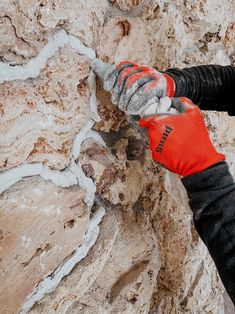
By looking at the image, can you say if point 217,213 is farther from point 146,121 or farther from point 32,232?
point 32,232

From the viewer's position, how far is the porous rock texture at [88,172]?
2.95ft

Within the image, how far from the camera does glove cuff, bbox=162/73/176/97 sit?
3.48 feet

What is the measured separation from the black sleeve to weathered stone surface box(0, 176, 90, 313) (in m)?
0.47

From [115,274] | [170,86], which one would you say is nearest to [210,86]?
[170,86]

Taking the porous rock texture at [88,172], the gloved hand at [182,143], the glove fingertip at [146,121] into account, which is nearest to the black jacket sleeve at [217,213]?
the gloved hand at [182,143]

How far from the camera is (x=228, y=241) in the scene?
2.80 ft

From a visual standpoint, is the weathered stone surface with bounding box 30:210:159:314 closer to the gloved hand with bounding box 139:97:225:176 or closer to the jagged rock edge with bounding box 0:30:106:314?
the jagged rock edge with bounding box 0:30:106:314

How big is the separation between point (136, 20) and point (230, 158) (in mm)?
800

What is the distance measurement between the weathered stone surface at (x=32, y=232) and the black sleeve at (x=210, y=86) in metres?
0.47

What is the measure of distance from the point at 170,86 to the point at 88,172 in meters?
0.33

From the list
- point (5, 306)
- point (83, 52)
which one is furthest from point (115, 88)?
point (5, 306)

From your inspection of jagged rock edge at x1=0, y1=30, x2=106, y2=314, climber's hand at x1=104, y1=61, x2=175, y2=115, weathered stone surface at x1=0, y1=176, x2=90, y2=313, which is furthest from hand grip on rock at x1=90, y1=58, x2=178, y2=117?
weathered stone surface at x1=0, y1=176, x2=90, y2=313

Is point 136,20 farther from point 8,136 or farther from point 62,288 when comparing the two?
point 62,288

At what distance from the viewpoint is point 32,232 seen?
93 cm
